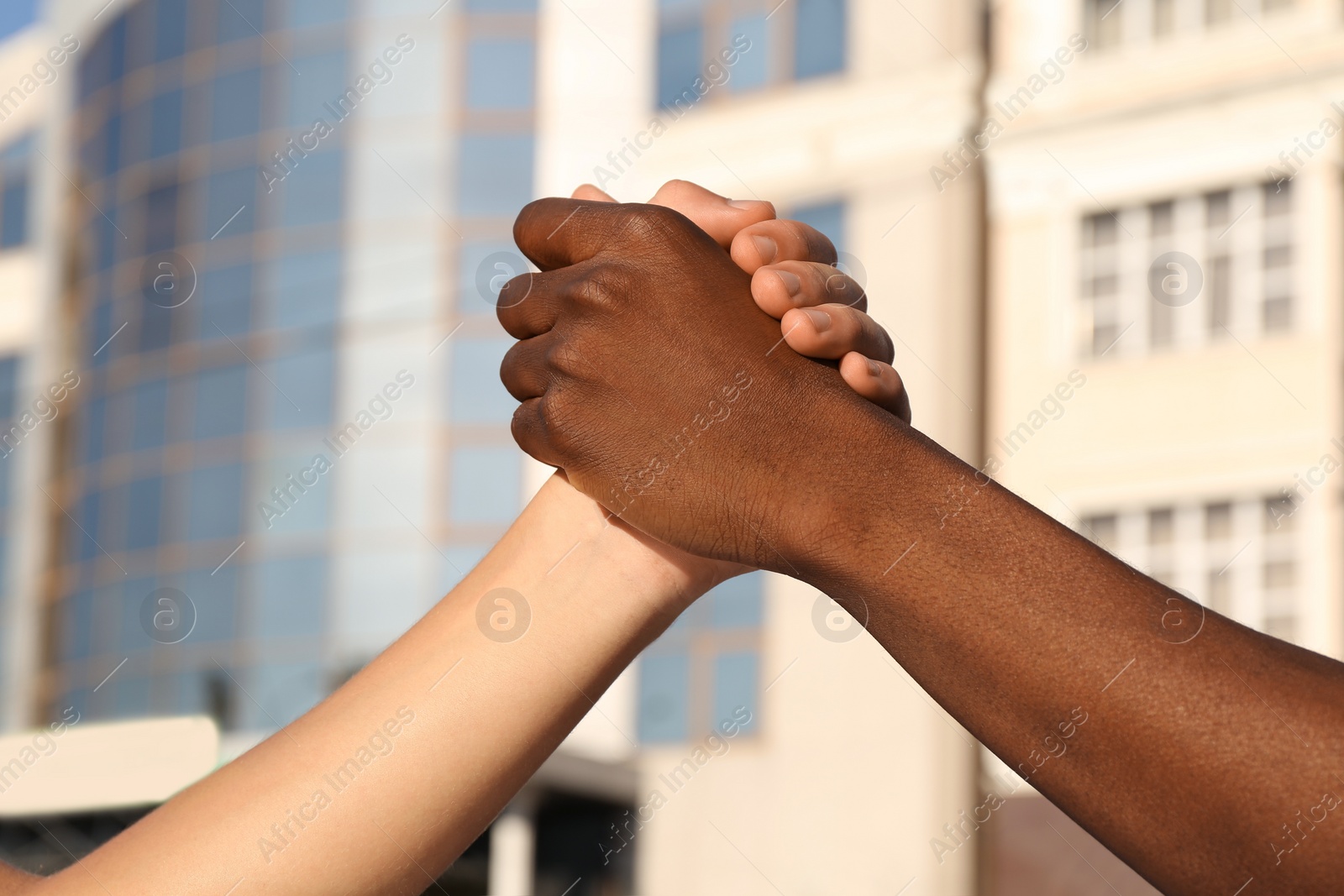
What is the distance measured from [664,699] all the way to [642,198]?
660cm

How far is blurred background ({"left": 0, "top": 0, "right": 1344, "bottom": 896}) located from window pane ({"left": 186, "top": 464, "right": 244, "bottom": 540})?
0.05 metres

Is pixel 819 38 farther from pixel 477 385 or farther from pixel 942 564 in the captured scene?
pixel 942 564

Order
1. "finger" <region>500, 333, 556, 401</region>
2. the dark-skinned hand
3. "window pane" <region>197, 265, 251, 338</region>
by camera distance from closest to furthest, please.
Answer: the dark-skinned hand, "finger" <region>500, 333, 556, 401</region>, "window pane" <region>197, 265, 251, 338</region>

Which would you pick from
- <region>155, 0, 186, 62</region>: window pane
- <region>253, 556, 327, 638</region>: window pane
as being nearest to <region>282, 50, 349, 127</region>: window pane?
<region>155, 0, 186, 62</region>: window pane

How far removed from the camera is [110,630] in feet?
59.4

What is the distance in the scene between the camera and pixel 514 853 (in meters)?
14.4

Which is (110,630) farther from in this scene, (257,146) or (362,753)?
(362,753)

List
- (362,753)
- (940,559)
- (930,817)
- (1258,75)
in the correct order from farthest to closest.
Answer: (1258,75) < (930,817) < (362,753) < (940,559)

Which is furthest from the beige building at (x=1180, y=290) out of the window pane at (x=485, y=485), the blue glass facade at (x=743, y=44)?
the window pane at (x=485, y=485)

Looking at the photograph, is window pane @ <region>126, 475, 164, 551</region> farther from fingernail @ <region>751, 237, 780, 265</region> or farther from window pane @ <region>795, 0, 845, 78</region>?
fingernail @ <region>751, 237, 780, 265</region>

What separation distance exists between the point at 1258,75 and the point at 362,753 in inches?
610

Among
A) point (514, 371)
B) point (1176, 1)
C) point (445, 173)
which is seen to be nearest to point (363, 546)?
point (445, 173)

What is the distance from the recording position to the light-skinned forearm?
147 cm

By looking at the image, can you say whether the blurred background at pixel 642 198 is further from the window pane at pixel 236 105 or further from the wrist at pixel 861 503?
the wrist at pixel 861 503
